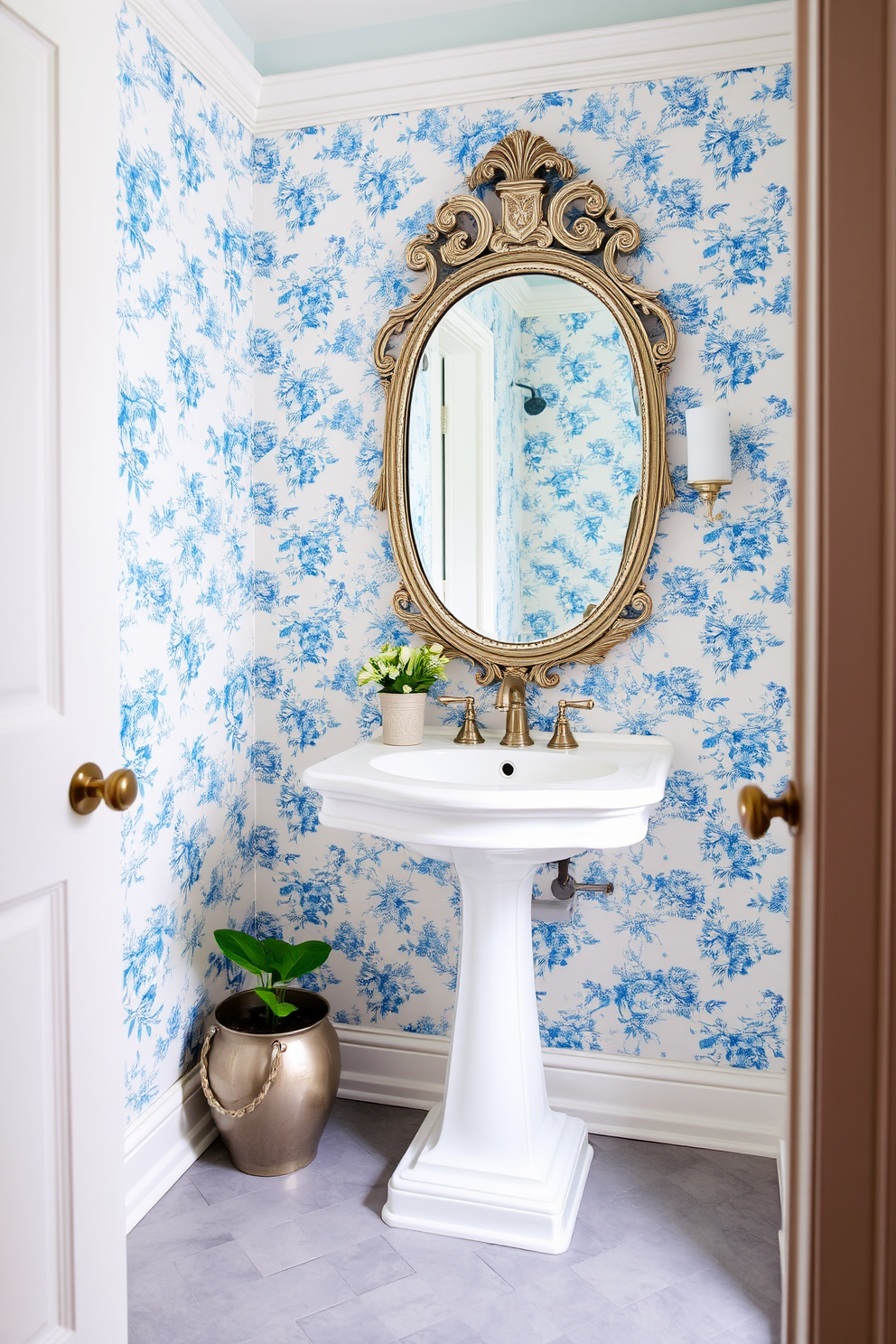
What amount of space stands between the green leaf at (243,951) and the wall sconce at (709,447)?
132cm

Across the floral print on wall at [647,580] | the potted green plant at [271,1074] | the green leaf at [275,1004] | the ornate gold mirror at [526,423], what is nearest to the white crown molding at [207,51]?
the floral print on wall at [647,580]

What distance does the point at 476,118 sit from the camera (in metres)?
2.17

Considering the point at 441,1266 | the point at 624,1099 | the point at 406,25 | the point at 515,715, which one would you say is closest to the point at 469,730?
the point at 515,715

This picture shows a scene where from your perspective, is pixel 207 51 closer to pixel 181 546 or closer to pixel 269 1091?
pixel 181 546

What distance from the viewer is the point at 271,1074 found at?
194 centimetres

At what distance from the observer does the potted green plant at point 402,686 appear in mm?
2105

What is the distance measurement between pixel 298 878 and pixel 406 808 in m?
0.80

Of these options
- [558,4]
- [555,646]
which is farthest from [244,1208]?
[558,4]

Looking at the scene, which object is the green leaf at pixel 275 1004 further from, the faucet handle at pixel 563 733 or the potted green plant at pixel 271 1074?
the faucet handle at pixel 563 733
